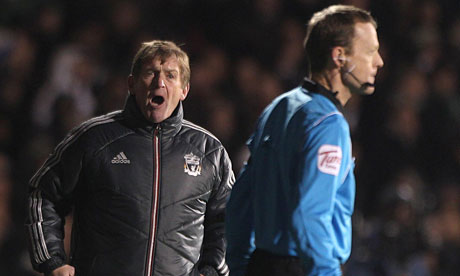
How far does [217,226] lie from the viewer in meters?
4.17

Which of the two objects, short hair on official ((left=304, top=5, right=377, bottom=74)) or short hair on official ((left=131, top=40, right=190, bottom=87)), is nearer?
short hair on official ((left=304, top=5, right=377, bottom=74))

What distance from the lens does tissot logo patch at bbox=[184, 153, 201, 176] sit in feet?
13.3

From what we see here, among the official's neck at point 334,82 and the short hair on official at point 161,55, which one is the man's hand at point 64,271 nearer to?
the short hair on official at point 161,55

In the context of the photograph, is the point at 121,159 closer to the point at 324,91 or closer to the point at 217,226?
the point at 217,226

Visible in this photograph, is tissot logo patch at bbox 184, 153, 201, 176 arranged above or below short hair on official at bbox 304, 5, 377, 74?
below

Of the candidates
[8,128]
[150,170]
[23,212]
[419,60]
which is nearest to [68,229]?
[23,212]

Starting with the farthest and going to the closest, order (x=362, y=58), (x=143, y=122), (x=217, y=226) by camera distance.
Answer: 1. (x=217, y=226)
2. (x=143, y=122)
3. (x=362, y=58)

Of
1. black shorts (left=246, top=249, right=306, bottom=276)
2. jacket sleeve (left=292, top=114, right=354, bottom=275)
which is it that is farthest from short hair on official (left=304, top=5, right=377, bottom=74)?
black shorts (left=246, top=249, right=306, bottom=276)

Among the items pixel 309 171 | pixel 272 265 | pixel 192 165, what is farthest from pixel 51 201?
pixel 309 171

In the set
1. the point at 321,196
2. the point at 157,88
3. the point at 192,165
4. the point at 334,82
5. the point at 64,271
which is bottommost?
the point at 64,271

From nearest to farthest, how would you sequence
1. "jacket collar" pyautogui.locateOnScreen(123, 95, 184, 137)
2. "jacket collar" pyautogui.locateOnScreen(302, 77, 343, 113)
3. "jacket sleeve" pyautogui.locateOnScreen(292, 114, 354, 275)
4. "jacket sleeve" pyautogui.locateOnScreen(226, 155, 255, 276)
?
"jacket sleeve" pyautogui.locateOnScreen(292, 114, 354, 275), "jacket collar" pyautogui.locateOnScreen(302, 77, 343, 113), "jacket sleeve" pyautogui.locateOnScreen(226, 155, 255, 276), "jacket collar" pyautogui.locateOnScreen(123, 95, 184, 137)

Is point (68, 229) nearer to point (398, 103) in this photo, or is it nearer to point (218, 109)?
point (218, 109)

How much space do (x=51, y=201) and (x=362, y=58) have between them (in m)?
1.57

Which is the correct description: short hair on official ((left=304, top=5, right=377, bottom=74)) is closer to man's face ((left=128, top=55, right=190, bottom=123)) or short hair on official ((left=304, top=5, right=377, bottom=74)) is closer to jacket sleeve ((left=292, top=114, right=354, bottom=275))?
jacket sleeve ((left=292, top=114, right=354, bottom=275))
